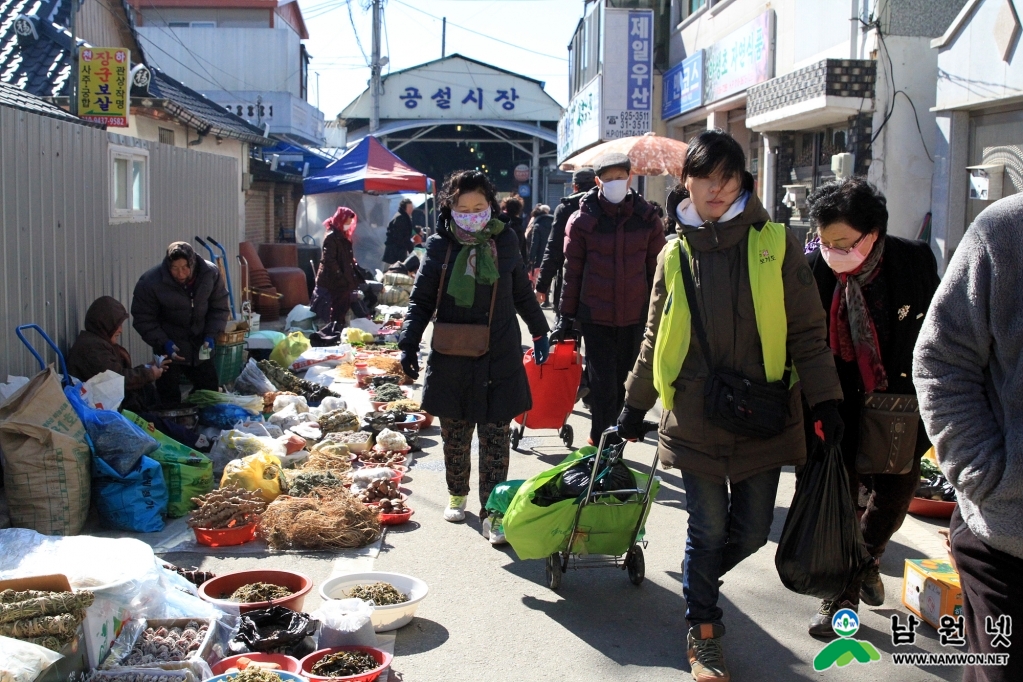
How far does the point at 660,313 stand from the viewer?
13.3ft

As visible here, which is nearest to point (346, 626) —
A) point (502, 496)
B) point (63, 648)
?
point (63, 648)

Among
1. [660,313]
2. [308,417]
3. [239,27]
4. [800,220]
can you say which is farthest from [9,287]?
[239,27]

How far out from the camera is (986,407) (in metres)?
2.44

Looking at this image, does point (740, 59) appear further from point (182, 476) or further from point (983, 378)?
point (983, 378)

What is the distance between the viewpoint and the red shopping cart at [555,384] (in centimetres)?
764

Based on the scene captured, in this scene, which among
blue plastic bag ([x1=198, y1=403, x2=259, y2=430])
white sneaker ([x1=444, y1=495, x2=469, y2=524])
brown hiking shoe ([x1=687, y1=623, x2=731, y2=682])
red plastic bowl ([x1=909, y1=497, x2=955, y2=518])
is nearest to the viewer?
brown hiking shoe ([x1=687, y1=623, x2=731, y2=682])

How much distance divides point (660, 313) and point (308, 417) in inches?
199

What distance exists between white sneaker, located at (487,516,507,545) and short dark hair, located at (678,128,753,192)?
8.18 feet

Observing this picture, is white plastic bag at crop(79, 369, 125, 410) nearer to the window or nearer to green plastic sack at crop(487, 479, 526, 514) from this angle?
the window

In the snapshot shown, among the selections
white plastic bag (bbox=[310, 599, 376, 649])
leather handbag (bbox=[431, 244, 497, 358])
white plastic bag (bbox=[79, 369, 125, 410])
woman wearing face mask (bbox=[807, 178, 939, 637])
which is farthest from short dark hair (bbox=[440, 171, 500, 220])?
white plastic bag (bbox=[79, 369, 125, 410])

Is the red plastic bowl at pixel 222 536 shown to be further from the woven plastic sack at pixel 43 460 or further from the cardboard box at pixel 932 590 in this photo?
the cardboard box at pixel 932 590

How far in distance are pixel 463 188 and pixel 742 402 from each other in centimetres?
239

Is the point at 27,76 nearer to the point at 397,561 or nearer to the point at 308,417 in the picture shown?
the point at 308,417

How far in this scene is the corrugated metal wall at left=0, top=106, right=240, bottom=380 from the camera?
6531mm
